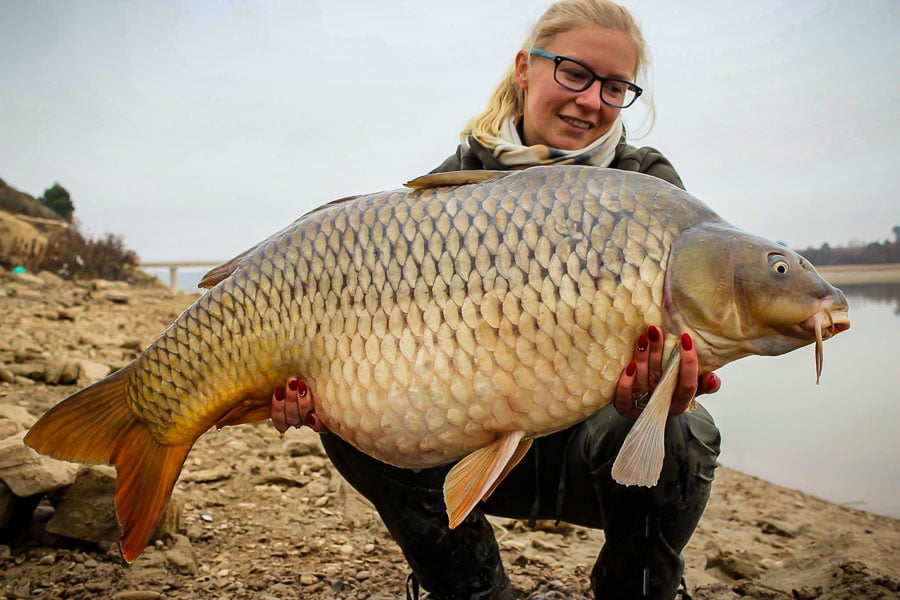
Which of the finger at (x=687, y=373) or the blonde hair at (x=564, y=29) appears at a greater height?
the blonde hair at (x=564, y=29)

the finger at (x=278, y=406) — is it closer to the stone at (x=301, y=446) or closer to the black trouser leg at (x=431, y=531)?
the black trouser leg at (x=431, y=531)

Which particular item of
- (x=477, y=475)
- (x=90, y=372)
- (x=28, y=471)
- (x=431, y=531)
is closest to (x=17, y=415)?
(x=28, y=471)

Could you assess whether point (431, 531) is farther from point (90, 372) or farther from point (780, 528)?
point (90, 372)

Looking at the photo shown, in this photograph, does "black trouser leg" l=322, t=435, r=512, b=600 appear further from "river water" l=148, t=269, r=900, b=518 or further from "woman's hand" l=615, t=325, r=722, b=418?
"river water" l=148, t=269, r=900, b=518

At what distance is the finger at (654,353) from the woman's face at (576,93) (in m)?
0.94

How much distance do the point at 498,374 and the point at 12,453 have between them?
144 centimetres

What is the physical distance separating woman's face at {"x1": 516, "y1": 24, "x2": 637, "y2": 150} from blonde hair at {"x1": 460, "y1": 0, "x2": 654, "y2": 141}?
26 millimetres

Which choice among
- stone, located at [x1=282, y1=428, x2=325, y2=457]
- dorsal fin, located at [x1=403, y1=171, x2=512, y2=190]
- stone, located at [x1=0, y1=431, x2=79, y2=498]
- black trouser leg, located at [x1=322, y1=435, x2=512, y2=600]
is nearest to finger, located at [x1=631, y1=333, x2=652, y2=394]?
dorsal fin, located at [x1=403, y1=171, x2=512, y2=190]

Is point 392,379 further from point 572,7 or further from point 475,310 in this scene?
point 572,7

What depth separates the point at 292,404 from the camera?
154cm

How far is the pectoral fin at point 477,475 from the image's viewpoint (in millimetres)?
1337

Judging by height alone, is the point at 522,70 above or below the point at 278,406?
above

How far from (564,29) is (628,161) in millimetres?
416

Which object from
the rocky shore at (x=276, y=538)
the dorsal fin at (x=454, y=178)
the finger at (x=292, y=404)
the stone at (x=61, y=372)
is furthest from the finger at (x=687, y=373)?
the stone at (x=61, y=372)
